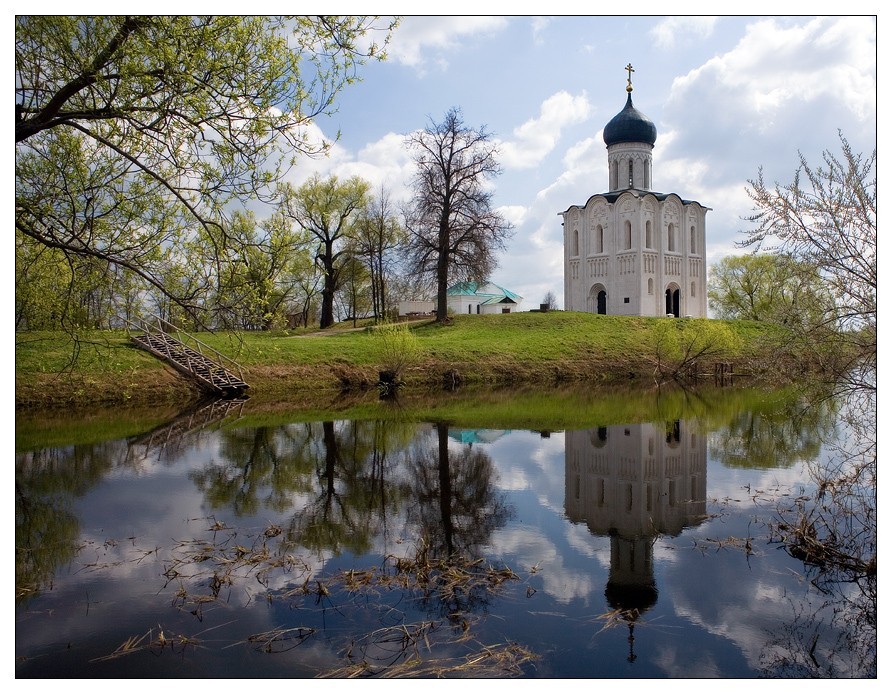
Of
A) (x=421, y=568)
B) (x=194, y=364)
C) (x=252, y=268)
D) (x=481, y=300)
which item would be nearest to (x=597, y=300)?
(x=481, y=300)

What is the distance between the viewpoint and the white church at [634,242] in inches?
1954

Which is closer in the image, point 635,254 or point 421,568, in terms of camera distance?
point 421,568

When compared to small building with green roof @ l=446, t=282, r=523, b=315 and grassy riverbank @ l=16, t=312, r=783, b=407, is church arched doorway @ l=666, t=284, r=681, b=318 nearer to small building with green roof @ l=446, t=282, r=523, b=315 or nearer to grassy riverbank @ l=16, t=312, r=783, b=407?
grassy riverbank @ l=16, t=312, r=783, b=407

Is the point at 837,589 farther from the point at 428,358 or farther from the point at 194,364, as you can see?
the point at 428,358

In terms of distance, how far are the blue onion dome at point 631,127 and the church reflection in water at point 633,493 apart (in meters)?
39.0

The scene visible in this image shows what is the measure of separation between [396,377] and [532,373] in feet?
24.7

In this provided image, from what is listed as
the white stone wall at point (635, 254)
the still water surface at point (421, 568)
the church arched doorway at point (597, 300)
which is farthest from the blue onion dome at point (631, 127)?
the still water surface at point (421, 568)

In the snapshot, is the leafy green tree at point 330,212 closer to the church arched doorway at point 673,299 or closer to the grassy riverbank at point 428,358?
the grassy riverbank at point 428,358

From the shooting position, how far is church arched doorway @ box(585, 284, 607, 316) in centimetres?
5181

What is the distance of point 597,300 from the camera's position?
52375mm

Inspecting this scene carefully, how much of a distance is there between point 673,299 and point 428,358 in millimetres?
27990

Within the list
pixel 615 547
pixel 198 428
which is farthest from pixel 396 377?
pixel 615 547


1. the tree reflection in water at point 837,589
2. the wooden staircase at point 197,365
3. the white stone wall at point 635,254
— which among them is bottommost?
the tree reflection in water at point 837,589

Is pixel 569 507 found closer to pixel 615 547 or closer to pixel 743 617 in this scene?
pixel 615 547
